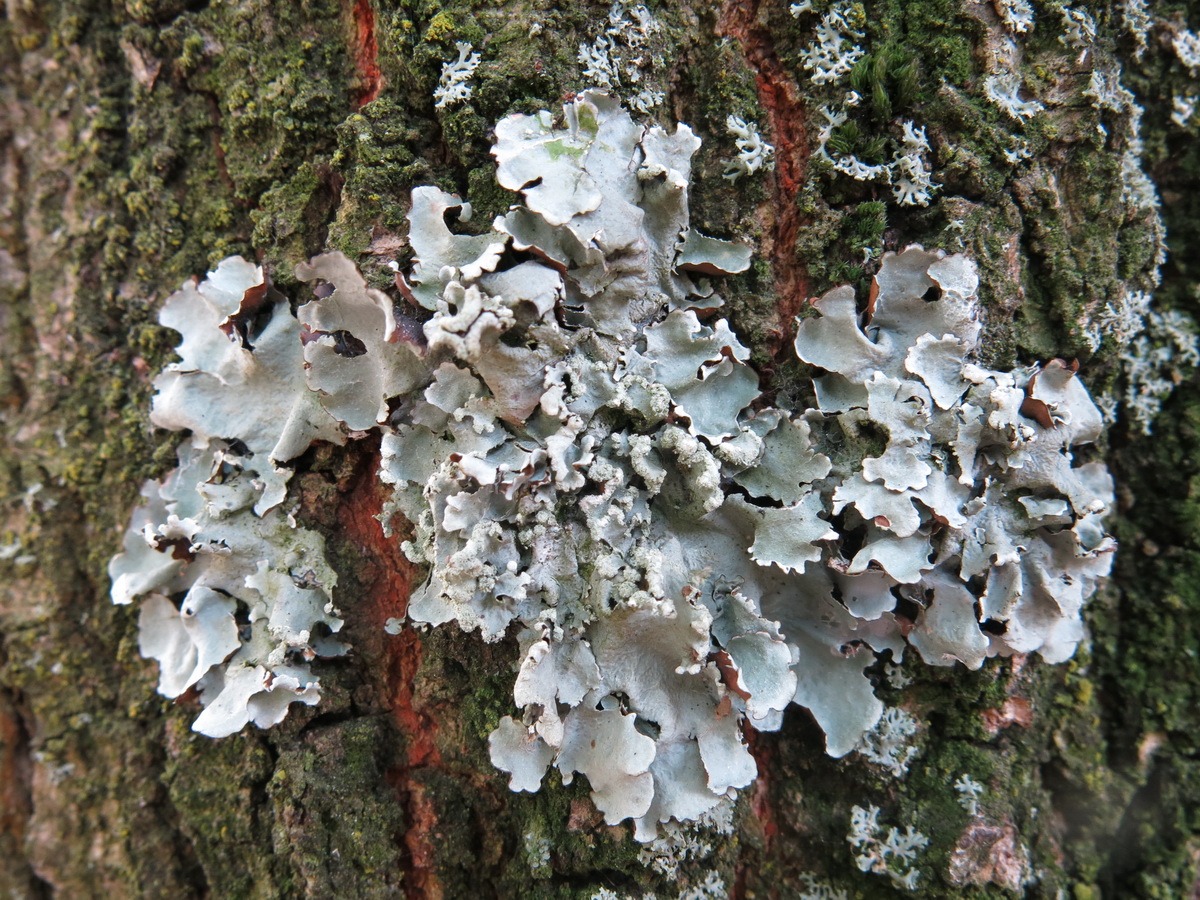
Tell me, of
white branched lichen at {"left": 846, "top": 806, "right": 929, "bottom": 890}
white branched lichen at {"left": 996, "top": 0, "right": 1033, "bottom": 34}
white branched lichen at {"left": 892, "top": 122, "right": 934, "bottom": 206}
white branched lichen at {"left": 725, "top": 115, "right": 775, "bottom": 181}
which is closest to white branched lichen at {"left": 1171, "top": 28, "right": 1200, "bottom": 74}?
white branched lichen at {"left": 996, "top": 0, "right": 1033, "bottom": 34}

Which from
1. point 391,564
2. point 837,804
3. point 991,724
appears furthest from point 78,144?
point 991,724

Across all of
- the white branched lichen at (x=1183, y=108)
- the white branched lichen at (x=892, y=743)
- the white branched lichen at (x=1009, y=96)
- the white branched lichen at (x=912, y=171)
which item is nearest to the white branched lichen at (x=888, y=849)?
the white branched lichen at (x=892, y=743)

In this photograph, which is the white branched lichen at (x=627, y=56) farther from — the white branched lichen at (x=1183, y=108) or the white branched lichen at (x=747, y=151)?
the white branched lichen at (x=1183, y=108)

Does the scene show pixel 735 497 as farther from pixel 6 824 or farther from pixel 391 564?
pixel 6 824

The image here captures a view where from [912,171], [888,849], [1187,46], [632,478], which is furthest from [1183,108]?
[888,849]

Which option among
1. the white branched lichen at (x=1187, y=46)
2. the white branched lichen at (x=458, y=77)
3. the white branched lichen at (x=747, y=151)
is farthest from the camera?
the white branched lichen at (x=1187, y=46)
